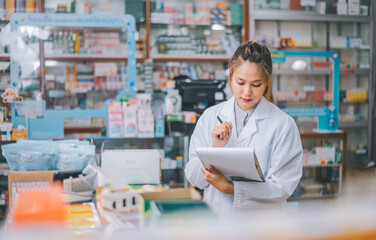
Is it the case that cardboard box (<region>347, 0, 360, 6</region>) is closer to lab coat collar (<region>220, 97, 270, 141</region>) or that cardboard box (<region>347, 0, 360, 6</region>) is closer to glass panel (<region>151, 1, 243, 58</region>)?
glass panel (<region>151, 1, 243, 58</region>)

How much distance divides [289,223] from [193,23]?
206 inches

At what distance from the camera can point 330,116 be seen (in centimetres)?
480

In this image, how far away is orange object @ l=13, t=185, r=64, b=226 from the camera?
0.62 meters

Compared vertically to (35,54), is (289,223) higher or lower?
lower

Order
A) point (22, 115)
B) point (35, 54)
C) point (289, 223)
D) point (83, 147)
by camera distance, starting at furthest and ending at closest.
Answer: point (35, 54), point (22, 115), point (83, 147), point (289, 223)

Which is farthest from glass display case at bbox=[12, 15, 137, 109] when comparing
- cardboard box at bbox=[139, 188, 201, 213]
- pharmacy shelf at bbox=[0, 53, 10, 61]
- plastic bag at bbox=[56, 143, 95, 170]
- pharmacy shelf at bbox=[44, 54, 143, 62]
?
cardboard box at bbox=[139, 188, 201, 213]

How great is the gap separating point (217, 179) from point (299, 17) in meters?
4.66

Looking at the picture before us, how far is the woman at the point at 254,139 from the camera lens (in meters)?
1.66

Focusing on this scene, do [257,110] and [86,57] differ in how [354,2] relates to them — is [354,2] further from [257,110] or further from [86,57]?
[257,110]

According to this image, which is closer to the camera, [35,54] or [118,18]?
[118,18]

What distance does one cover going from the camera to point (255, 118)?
180cm

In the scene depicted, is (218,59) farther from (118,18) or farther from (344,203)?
(344,203)

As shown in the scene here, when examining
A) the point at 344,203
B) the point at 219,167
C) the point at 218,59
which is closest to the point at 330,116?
the point at 218,59

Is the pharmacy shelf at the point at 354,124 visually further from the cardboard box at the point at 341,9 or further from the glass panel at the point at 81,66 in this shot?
the glass panel at the point at 81,66
